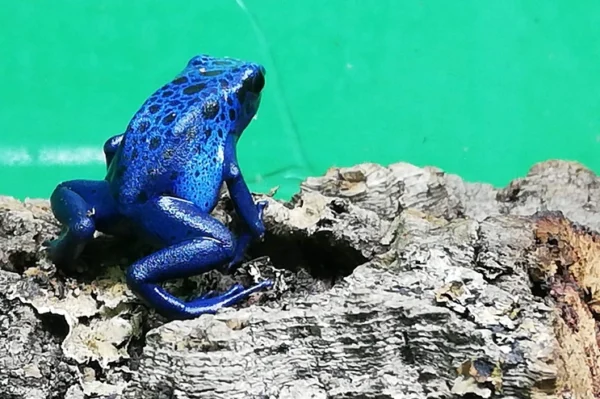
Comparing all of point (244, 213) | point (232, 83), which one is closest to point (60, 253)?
point (244, 213)

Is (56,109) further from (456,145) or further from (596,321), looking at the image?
(596,321)

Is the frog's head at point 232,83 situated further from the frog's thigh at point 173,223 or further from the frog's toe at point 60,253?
the frog's toe at point 60,253

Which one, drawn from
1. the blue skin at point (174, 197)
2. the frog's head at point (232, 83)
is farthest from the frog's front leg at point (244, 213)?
the frog's head at point (232, 83)

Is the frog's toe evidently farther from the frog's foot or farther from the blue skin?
the frog's foot

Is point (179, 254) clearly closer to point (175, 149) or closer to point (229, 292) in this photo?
point (229, 292)

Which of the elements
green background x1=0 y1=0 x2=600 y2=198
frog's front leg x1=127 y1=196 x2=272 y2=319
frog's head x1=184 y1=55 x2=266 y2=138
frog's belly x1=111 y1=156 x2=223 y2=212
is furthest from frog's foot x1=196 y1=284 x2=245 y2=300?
green background x1=0 y1=0 x2=600 y2=198

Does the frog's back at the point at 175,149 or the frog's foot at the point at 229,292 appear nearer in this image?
the frog's foot at the point at 229,292

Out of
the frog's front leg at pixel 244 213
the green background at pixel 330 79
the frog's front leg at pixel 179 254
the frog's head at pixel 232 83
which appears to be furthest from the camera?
the green background at pixel 330 79

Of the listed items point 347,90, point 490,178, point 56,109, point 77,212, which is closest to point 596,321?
point 77,212
